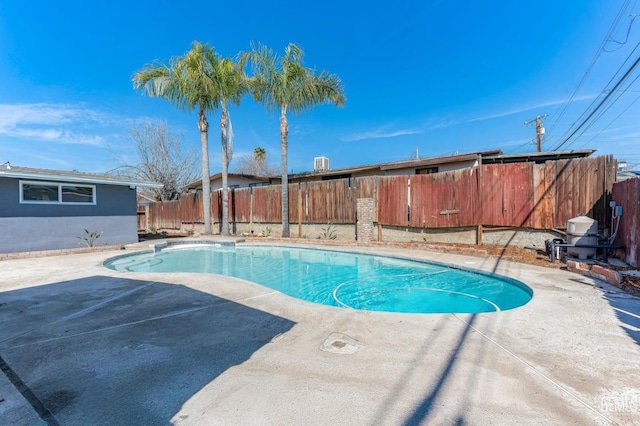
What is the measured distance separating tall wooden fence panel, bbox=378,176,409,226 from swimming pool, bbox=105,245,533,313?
87.4 inches

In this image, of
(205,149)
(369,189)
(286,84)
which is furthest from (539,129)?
(205,149)

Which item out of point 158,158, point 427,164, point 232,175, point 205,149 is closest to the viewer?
point 427,164

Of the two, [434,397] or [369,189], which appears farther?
[369,189]

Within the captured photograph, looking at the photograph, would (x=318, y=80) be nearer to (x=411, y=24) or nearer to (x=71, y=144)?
(x=411, y=24)

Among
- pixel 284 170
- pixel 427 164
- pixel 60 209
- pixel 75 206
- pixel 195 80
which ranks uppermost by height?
pixel 195 80

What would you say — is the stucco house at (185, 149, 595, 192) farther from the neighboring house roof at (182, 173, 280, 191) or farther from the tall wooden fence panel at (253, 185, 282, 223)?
the tall wooden fence panel at (253, 185, 282, 223)

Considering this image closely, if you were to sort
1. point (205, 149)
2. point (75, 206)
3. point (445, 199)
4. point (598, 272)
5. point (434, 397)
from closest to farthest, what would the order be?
1. point (434, 397)
2. point (598, 272)
3. point (445, 199)
4. point (75, 206)
5. point (205, 149)

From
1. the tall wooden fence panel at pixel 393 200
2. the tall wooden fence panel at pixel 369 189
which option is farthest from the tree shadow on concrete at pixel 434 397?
the tall wooden fence panel at pixel 369 189

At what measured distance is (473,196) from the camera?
29.9 feet

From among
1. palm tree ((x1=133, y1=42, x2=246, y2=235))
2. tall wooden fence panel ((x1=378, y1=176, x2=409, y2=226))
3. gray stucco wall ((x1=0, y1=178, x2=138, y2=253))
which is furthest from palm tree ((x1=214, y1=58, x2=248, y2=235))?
tall wooden fence panel ((x1=378, y1=176, x2=409, y2=226))

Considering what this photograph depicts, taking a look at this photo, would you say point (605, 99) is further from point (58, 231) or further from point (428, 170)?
point (58, 231)

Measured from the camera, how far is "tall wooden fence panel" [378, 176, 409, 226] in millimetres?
10531

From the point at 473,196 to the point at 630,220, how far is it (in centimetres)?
352

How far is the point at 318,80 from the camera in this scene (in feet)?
39.8
